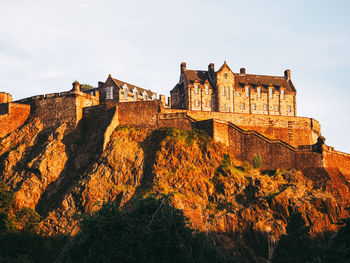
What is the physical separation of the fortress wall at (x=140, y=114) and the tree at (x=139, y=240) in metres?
22.9

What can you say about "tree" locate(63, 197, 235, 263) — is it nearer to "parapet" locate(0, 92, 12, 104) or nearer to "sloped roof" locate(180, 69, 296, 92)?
"parapet" locate(0, 92, 12, 104)

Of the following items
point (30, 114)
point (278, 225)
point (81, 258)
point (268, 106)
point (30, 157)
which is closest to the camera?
point (81, 258)

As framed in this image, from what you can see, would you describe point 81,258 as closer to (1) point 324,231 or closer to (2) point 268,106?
(1) point 324,231

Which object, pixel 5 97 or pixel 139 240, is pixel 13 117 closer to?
pixel 5 97

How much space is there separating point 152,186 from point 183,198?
3616 mm

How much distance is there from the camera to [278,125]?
229 ft

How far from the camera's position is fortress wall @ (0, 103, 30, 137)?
67.6m

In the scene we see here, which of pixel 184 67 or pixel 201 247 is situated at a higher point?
pixel 184 67

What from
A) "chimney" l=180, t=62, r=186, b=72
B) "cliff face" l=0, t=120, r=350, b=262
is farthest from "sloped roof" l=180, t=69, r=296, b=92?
"cliff face" l=0, t=120, r=350, b=262

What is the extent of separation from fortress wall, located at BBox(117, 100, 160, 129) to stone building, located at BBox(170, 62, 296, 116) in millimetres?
12460

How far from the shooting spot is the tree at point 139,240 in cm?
3762

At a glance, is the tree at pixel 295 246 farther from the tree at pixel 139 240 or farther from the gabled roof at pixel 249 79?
the gabled roof at pixel 249 79

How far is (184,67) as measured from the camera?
265ft

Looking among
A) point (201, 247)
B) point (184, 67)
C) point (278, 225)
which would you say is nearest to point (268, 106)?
point (184, 67)
